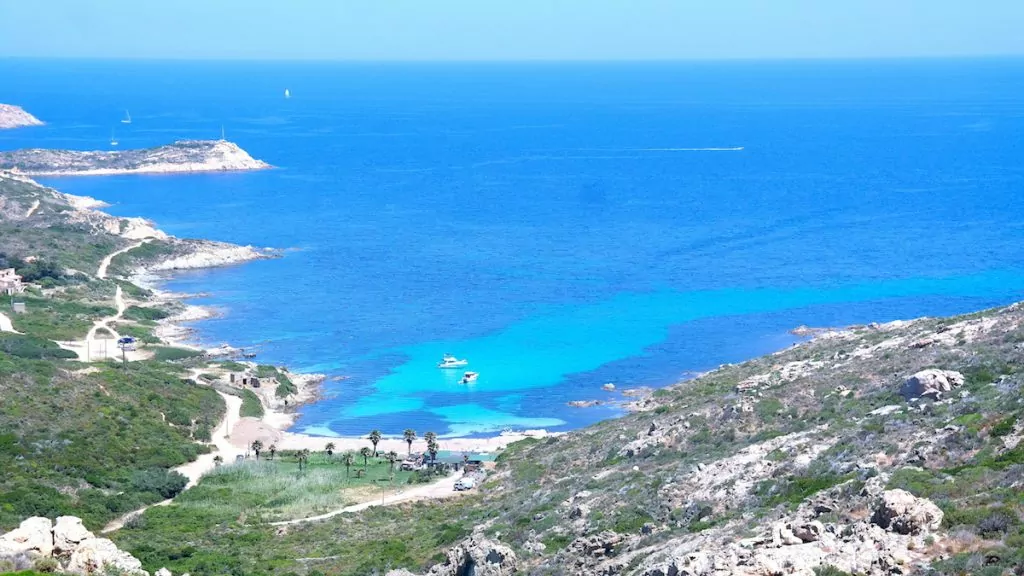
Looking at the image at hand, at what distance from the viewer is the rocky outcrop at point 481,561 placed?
30.6 m

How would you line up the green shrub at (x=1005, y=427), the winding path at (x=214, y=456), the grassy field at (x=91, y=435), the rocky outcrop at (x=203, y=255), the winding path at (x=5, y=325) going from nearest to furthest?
the green shrub at (x=1005, y=427), the grassy field at (x=91, y=435), the winding path at (x=214, y=456), the winding path at (x=5, y=325), the rocky outcrop at (x=203, y=255)

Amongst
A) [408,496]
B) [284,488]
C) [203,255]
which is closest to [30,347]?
[284,488]

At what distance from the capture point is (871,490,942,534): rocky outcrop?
75.0 ft

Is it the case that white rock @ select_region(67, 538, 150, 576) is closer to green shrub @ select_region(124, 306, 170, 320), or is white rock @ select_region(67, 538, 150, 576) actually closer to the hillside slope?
the hillside slope

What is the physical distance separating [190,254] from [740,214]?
62.1 metres

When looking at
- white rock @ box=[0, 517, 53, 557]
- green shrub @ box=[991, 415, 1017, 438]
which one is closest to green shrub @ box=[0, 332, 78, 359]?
white rock @ box=[0, 517, 53, 557]

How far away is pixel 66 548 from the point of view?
27891 millimetres

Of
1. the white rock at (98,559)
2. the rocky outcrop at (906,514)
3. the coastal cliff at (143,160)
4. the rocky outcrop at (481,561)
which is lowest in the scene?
the rocky outcrop at (481,561)

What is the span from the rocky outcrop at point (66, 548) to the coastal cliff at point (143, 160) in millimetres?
151176

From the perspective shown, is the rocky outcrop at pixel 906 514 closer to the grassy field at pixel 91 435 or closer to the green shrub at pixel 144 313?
the grassy field at pixel 91 435

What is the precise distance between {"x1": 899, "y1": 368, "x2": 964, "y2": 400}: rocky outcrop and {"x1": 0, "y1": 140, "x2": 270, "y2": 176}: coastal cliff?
15262 cm

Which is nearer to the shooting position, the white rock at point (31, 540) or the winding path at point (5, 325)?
the white rock at point (31, 540)

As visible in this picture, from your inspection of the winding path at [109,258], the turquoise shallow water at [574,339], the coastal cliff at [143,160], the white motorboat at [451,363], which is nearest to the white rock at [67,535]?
the turquoise shallow water at [574,339]

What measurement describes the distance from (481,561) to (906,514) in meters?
11.7
